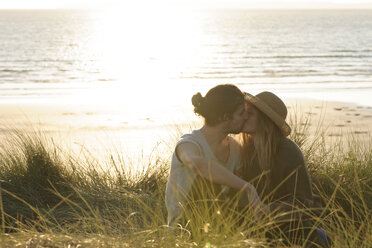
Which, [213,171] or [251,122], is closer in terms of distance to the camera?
[213,171]

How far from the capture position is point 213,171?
3.44m

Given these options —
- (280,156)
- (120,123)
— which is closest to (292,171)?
(280,156)

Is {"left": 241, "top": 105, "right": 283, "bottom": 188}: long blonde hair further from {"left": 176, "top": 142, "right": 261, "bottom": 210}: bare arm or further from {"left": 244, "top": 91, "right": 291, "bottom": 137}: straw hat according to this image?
{"left": 176, "top": 142, "right": 261, "bottom": 210}: bare arm

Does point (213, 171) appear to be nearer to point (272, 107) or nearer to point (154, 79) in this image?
point (272, 107)

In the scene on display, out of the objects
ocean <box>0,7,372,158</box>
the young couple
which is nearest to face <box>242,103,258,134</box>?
the young couple

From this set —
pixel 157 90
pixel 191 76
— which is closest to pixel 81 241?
pixel 157 90

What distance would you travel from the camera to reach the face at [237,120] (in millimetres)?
3609

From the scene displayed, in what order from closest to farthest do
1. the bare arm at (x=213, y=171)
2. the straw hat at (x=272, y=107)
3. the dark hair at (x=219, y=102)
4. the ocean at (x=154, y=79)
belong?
the bare arm at (x=213, y=171)
the dark hair at (x=219, y=102)
the straw hat at (x=272, y=107)
the ocean at (x=154, y=79)

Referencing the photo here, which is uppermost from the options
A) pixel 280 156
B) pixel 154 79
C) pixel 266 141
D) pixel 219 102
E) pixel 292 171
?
pixel 154 79

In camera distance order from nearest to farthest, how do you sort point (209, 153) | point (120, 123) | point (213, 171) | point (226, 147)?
point (213, 171)
point (209, 153)
point (226, 147)
point (120, 123)

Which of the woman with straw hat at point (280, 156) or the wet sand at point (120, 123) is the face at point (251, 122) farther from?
the wet sand at point (120, 123)

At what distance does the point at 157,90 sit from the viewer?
58.6ft

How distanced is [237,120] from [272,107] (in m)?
0.29

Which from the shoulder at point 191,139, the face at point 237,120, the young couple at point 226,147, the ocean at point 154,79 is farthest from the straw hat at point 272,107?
the ocean at point 154,79
